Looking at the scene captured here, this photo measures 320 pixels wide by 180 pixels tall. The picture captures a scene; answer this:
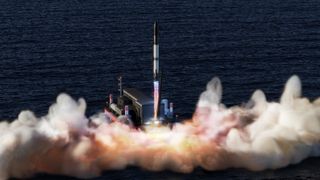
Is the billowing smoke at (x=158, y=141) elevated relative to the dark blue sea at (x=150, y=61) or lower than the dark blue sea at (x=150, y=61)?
lower

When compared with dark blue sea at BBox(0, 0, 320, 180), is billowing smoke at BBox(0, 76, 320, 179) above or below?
below

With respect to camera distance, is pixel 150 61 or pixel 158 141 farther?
pixel 150 61

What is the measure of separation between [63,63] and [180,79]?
3021 centimetres

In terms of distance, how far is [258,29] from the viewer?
7643 inches

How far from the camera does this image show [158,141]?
335 feet

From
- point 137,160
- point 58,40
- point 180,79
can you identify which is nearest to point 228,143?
point 137,160

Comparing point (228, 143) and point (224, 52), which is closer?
point (228, 143)

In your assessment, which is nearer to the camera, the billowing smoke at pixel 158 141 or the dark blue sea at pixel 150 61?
the billowing smoke at pixel 158 141

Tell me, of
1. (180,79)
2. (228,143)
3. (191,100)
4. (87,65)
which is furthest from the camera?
(87,65)

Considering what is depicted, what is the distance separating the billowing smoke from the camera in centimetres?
9575

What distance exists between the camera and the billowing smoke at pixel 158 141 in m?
95.8

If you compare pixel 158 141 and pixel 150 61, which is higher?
pixel 150 61

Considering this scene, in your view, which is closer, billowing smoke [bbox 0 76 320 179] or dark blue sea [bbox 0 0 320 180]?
billowing smoke [bbox 0 76 320 179]

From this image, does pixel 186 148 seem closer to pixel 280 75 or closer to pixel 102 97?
pixel 102 97
